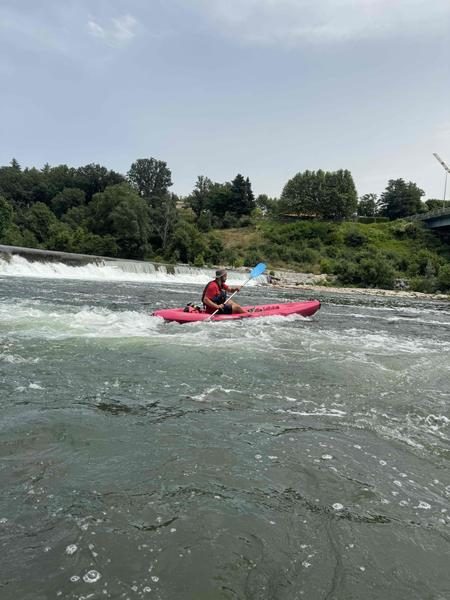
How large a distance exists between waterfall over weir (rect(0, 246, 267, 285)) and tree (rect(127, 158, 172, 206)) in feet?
158

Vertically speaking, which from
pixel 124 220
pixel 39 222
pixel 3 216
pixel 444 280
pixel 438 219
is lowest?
pixel 444 280

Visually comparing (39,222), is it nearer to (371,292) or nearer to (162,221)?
(162,221)

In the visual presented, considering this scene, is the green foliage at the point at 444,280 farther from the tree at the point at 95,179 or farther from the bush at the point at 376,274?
the tree at the point at 95,179

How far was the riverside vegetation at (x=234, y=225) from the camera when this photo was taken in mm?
44031

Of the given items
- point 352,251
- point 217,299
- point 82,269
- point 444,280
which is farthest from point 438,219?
point 217,299

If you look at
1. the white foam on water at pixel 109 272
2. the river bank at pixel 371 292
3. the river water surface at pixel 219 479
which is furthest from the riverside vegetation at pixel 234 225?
the river water surface at pixel 219 479

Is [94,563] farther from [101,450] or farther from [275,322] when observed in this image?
[275,322]

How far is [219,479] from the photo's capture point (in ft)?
10.3

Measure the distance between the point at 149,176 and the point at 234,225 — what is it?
837 inches

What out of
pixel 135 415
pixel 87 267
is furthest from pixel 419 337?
pixel 87 267

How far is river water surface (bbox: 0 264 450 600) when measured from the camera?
7.26 feet

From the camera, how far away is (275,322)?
11273 millimetres

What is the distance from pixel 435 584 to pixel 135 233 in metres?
44.0

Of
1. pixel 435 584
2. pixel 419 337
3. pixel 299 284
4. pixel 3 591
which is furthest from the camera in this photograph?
pixel 299 284
